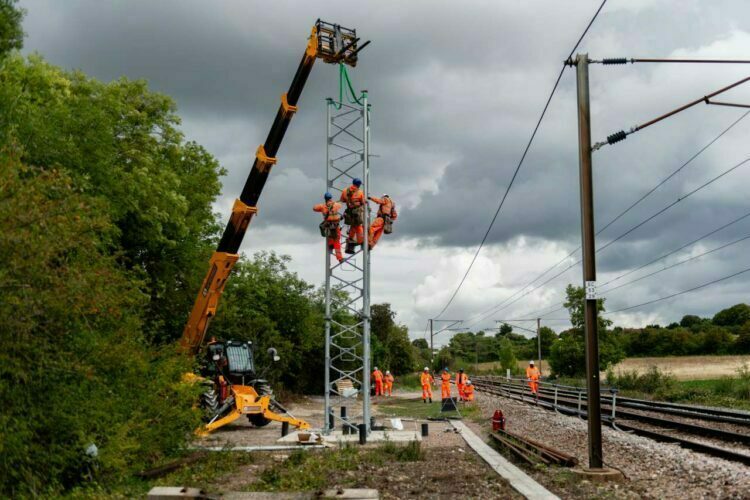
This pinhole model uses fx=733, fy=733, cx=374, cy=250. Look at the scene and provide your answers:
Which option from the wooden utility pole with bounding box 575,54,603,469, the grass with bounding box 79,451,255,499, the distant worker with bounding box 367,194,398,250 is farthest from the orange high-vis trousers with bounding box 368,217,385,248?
the wooden utility pole with bounding box 575,54,603,469

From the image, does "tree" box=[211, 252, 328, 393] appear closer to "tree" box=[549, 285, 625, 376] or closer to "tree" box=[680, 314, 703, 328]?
"tree" box=[549, 285, 625, 376]

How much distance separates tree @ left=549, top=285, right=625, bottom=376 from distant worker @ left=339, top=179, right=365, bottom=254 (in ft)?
135

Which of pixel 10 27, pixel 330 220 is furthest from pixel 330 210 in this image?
pixel 10 27

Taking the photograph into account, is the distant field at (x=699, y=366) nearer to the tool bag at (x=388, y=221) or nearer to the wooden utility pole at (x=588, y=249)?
the tool bag at (x=388, y=221)

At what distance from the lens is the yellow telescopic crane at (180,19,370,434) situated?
17500 millimetres

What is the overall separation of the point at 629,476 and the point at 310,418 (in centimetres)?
1782

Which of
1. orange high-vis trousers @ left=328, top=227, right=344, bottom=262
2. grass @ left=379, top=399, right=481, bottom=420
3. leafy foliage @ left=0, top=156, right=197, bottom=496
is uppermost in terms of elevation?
orange high-vis trousers @ left=328, top=227, right=344, bottom=262

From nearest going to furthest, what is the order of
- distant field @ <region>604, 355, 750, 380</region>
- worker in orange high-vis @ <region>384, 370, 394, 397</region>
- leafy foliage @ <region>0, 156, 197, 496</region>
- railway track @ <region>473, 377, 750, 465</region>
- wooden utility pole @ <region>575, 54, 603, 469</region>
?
leafy foliage @ <region>0, 156, 197, 496</region>, wooden utility pole @ <region>575, 54, 603, 469</region>, railway track @ <region>473, 377, 750, 465</region>, worker in orange high-vis @ <region>384, 370, 394, 397</region>, distant field @ <region>604, 355, 750, 380</region>

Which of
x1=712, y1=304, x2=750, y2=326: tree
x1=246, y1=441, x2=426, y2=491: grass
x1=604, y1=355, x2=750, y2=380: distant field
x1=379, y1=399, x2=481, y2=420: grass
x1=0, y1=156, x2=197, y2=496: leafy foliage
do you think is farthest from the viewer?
x1=712, y1=304, x2=750, y2=326: tree

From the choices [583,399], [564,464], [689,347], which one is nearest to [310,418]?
[583,399]

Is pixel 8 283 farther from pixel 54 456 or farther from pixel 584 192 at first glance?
pixel 584 192

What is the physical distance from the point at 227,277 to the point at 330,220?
4.00m

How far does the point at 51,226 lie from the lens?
8336 millimetres

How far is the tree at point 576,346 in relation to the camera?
5569 centimetres
